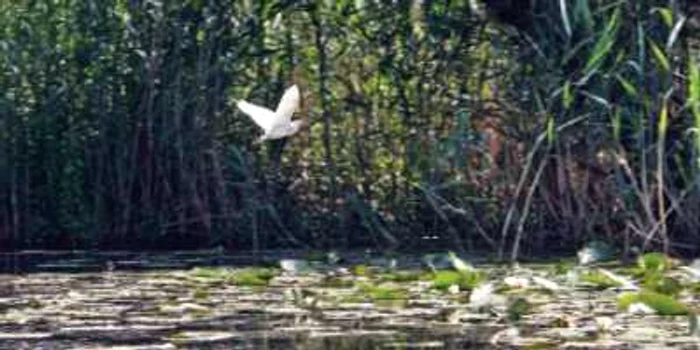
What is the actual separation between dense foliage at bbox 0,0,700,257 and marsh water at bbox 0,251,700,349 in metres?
1.14

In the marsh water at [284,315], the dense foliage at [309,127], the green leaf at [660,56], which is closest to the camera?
the marsh water at [284,315]

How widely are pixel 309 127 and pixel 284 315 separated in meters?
3.47

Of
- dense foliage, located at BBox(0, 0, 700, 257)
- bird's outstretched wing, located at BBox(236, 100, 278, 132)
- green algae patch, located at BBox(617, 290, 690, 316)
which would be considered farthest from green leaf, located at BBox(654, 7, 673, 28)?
green algae patch, located at BBox(617, 290, 690, 316)

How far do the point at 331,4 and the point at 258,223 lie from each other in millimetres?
1097

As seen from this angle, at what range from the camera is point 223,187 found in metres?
9.68

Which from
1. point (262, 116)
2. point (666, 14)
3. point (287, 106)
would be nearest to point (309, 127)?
point (262, 116)

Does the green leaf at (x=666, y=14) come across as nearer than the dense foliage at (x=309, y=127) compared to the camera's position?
Yes

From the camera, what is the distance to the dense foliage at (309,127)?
9039mm

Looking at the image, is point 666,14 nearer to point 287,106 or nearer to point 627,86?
point 627,86

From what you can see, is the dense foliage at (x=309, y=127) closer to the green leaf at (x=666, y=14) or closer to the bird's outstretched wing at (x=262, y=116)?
A: the green leaf at (x=666, y=14)

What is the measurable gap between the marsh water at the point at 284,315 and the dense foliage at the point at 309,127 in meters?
1.14

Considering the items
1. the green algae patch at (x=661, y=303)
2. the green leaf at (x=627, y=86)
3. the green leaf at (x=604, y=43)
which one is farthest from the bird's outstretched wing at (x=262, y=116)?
the green algae patch at (x=661, y=303)

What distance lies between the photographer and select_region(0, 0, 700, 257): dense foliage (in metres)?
9.04

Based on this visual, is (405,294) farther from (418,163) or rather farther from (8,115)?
(8,115)
